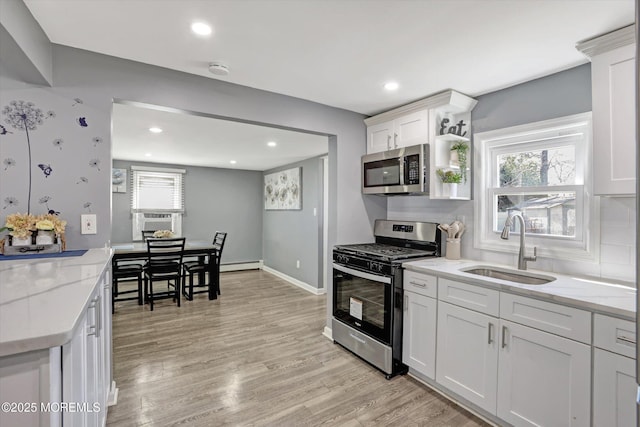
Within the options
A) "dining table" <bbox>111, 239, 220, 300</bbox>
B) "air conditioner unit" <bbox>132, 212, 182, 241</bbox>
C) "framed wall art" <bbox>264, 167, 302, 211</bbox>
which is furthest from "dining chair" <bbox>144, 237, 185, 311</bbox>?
"framed wall art" <bbox>264, 167, 302, 211</bbox>

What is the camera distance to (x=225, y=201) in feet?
22.2

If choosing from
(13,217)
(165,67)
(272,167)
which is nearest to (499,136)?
(165,67)

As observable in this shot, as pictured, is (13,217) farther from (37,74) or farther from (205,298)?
(205,298)

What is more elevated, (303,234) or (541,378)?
(303,234)

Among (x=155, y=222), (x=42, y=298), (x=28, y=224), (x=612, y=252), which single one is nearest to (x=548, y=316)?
(x=612, y=252)

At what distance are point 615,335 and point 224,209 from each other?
20.9ft

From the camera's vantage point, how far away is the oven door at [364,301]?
8.07ft

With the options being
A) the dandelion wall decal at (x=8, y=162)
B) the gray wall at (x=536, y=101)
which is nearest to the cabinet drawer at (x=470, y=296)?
the gray wall at (x=536, y=101)

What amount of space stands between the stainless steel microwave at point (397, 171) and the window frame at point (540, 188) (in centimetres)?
47

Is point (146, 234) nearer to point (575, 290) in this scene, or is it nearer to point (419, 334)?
point (419, 334)

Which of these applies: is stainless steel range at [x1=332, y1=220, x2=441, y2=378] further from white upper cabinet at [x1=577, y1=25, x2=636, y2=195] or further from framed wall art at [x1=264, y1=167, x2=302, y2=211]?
framed wall art at [x1=264, y1=167, x2=302, y2=211]

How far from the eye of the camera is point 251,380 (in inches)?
95.5

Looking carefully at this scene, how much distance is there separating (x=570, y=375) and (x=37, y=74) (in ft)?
10.5

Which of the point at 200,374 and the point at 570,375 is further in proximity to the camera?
the point at 200,374
